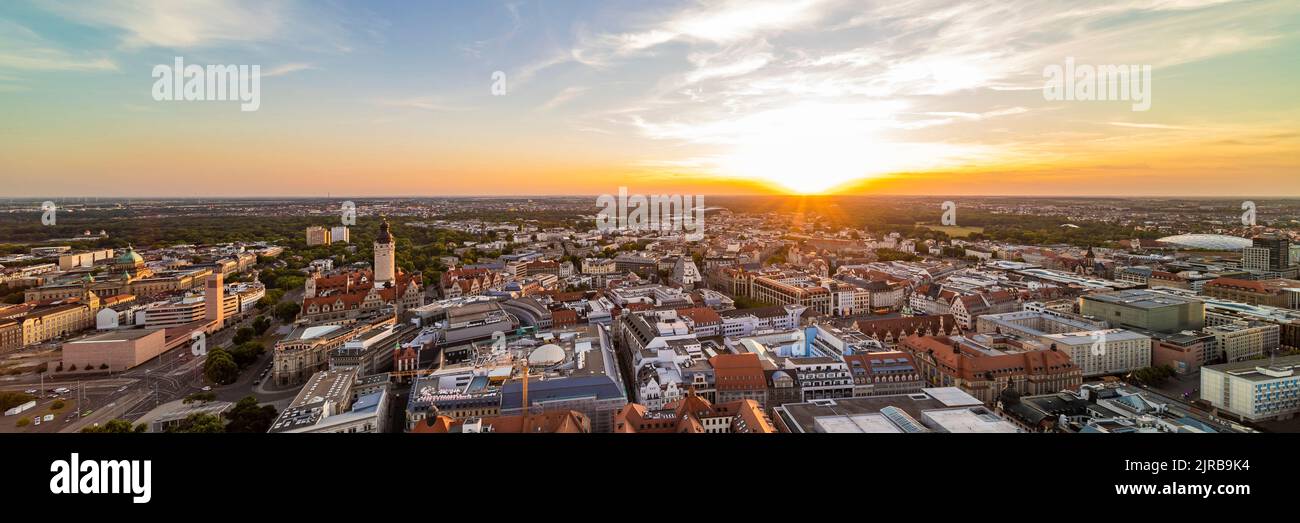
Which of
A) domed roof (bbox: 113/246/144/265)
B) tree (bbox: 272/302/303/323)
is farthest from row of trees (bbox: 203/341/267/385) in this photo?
domed roof (bbox: 113/246/144/265)

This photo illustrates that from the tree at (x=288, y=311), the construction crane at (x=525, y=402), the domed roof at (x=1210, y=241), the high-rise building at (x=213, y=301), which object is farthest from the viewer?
the domed roof at (x=1210, y=241)

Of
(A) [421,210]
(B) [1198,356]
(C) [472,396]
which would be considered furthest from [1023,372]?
(A) [421,210]

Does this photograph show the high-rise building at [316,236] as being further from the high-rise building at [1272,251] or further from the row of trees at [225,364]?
the high-rise building at [1272,251]

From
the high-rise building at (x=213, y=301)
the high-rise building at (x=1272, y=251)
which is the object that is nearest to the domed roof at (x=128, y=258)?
the high-rise building at (x=213, y=301)

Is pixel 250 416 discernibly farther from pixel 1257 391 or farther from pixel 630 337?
pixel 1257 391

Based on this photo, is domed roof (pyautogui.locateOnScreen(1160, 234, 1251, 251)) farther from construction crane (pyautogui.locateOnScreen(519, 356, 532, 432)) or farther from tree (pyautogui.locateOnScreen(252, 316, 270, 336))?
tree (pyautogui.locateOnScreen(252, 316, 270, 336))

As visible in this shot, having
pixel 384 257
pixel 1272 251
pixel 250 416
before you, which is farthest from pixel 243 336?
pixel 1272 251
